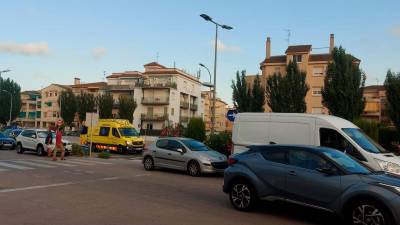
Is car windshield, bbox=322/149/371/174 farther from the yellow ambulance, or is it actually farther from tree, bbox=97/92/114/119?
tree, bbox=97/92/114/119

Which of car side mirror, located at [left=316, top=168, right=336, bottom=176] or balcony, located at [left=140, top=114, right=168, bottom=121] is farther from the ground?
balcony, located at [left=140, top=114, right=168, bottom=121]

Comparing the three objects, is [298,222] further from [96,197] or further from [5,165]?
[5,165]

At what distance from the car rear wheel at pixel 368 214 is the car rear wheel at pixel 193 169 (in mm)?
8989

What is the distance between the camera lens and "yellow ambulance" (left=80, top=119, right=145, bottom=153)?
2914 cm

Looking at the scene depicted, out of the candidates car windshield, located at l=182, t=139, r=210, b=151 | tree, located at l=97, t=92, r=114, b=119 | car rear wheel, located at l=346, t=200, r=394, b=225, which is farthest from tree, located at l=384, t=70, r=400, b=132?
tree, located at l=97, t=92, r=114, b=119

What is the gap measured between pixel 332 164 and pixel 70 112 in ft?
259

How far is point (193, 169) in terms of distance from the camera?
16.2m

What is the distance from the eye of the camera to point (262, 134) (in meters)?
13.9

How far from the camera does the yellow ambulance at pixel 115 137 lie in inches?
1147

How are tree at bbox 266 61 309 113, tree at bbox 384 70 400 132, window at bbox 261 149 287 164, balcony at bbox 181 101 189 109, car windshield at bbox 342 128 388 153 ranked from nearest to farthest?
1. window at bbox 261 149 287 164
2. car windshield at bbox 342 128 388 153
3. tree at bbox 384 70 400 132
4. tree at bbox 266 61 309 113
5. balcony at bbox 181 101 189 109

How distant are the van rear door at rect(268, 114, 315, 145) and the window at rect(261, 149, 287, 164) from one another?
13.1 ft

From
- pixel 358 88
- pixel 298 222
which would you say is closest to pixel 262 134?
pixel 298 222

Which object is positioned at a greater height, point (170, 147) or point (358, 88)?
point (358, 88)

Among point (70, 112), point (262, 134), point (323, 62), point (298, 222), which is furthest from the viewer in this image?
point (70, 112)
